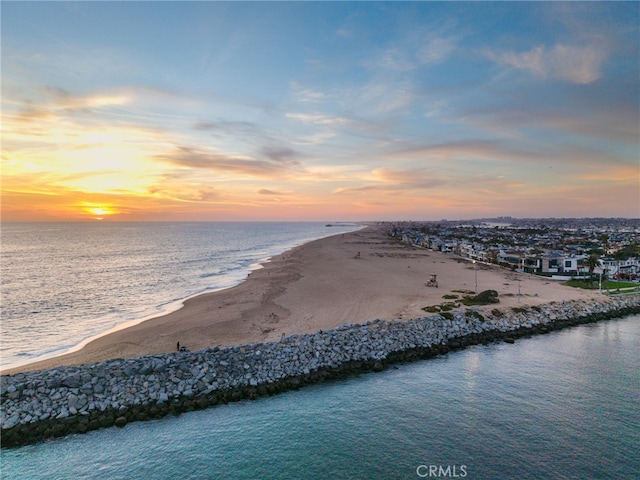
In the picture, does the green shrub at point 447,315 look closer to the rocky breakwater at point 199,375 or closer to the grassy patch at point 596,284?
the rocky breakwater at point 199,375

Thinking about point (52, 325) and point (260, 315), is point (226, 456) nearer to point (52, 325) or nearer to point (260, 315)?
point (260, 315)

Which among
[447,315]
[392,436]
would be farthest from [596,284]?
[392,436]

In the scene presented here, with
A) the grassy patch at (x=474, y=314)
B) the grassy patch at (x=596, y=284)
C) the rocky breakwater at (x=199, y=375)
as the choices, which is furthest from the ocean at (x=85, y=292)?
the grassy patch at (x=596, y=284)

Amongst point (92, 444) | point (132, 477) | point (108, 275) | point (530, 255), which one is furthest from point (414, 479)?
point (108, 275)

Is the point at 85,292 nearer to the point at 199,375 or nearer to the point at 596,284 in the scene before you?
the point at 199,375

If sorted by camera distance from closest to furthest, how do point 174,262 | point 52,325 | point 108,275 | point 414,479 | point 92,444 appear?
point 414,479
point 92,444
point 52,325
point 108,275
point 174,262
